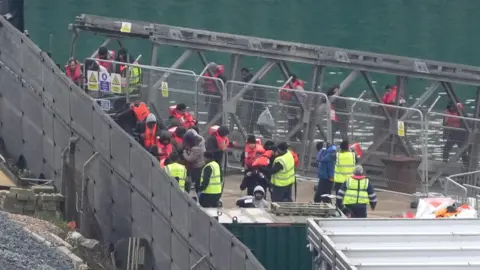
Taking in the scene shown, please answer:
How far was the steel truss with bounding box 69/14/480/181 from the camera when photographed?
72.4ft

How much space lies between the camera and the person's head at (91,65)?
23.3m

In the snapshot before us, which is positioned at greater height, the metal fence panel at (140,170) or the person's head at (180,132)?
the person's head at (180,132)

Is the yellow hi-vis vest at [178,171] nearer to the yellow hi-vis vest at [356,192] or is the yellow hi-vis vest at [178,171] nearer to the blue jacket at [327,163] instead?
the yellow hi-vis vest at [356,192]

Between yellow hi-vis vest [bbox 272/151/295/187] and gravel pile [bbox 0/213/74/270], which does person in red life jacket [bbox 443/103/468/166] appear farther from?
gravel pile [bbox 0/213/74/270]

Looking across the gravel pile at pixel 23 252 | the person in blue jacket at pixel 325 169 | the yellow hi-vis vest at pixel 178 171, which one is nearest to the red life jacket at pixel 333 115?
the person in blue jacket at pixel 325 169

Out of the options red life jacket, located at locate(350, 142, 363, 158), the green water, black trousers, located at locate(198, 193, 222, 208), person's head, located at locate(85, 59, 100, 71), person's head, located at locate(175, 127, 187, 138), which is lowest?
black trousers, located at locate(198, 193, 222, 208)

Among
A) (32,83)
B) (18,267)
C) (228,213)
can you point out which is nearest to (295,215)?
(228,213)

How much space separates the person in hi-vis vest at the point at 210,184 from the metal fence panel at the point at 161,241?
123 centimetres

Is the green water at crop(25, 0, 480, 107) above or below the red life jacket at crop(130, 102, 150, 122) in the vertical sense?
above

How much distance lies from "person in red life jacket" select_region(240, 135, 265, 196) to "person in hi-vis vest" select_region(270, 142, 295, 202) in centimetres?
33

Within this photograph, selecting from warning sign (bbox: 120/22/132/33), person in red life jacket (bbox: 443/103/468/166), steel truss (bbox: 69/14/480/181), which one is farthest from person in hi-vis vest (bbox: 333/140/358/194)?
warning sign (bbox: 120/22/132/33)

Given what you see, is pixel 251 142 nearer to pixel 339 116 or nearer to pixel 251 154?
pixel 251 154

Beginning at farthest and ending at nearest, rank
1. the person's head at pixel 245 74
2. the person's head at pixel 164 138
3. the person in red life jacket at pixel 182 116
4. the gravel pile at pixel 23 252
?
the person's head at pixel 245 74, the person in red life jacket at pixel 182 116, the person's head at pixel 164 138, the gravel pile at pixel 23 252

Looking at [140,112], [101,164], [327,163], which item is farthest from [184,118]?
[101,164]
